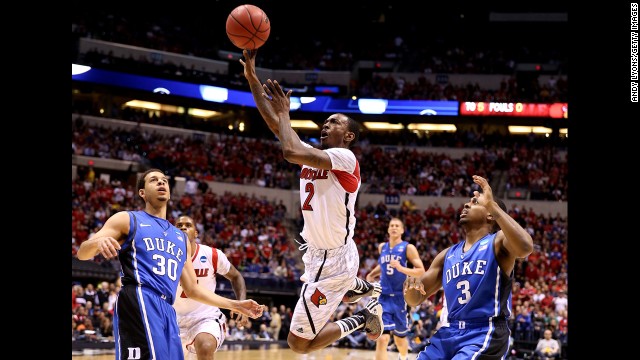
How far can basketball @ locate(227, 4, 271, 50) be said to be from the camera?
674 cm

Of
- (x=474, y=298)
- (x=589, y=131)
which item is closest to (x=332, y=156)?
(x=474, y=298)

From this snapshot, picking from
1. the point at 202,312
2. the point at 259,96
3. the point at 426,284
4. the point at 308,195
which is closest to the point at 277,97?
the point at 259,96

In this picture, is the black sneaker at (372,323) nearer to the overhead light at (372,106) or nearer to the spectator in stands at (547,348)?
the spectator in stands at (547,348)

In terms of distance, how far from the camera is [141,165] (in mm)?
29734

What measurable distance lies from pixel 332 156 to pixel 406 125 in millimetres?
30867

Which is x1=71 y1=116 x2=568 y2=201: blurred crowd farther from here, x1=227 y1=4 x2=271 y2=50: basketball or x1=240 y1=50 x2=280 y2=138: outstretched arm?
x1=240 y1=50 x2=280 y2=138: outstretched arm

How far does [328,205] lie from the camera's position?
6.79 metres

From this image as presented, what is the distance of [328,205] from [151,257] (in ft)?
5.82

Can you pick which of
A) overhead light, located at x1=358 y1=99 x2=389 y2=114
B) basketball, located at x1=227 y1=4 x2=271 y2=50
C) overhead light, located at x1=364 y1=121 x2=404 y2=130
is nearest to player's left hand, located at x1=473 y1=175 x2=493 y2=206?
basketball, located at x1=227 y1=4 x2=271 y2=50

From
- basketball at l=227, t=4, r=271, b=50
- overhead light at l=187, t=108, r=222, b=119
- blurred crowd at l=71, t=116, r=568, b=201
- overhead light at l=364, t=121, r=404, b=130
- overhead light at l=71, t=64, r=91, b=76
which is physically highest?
overhead light at l=71, t=64, r=91, b=76

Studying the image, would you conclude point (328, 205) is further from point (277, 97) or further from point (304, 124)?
Result: point (304, 124)

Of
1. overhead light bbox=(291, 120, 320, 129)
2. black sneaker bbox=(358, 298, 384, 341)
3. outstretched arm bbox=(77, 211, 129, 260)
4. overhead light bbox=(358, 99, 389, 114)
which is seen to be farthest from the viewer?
overhead light bbox=(291, 120, 320, 129)

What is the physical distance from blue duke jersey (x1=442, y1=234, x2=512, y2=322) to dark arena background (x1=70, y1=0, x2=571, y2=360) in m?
15.1

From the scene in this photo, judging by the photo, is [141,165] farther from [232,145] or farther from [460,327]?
[460,327]
